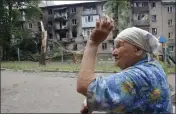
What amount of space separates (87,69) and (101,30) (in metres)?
0.19

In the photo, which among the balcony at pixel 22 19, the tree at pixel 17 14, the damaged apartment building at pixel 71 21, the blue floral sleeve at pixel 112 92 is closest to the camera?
the blue floral sleeve at pixel 112 92

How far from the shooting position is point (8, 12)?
30375 mm

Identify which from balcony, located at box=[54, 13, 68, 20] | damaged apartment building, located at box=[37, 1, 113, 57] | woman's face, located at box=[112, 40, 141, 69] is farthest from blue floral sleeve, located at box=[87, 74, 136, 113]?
balcony, located at box=[54, 13, 68, 20]

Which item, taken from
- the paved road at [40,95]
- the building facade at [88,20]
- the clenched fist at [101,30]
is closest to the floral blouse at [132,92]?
the clenched fist at [101,30]

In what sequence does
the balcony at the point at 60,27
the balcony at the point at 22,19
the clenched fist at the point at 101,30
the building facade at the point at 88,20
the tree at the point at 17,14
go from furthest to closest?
the balcony at the point at 60,27 → the building facade at the point at 88,20 → the balcony at the point at 22,19 → the tree at the point at 17,14 → the clenched fist at the point at 101,30

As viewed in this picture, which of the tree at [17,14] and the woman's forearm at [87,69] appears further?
the tree at [17,14]

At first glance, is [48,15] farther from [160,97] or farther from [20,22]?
[160,97]

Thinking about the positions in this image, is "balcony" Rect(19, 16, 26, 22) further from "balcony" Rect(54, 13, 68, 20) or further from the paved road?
Result: the paved road

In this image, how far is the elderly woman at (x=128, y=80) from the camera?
1263mm

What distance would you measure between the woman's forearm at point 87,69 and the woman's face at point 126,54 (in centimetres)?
11

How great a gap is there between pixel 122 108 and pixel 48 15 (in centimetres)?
4376

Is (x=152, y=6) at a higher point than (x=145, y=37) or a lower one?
higher

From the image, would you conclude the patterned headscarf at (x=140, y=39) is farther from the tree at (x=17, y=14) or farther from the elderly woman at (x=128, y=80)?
the tree at (x=17, y=14)

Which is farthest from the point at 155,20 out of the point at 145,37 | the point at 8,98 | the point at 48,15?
the point at 145,37
